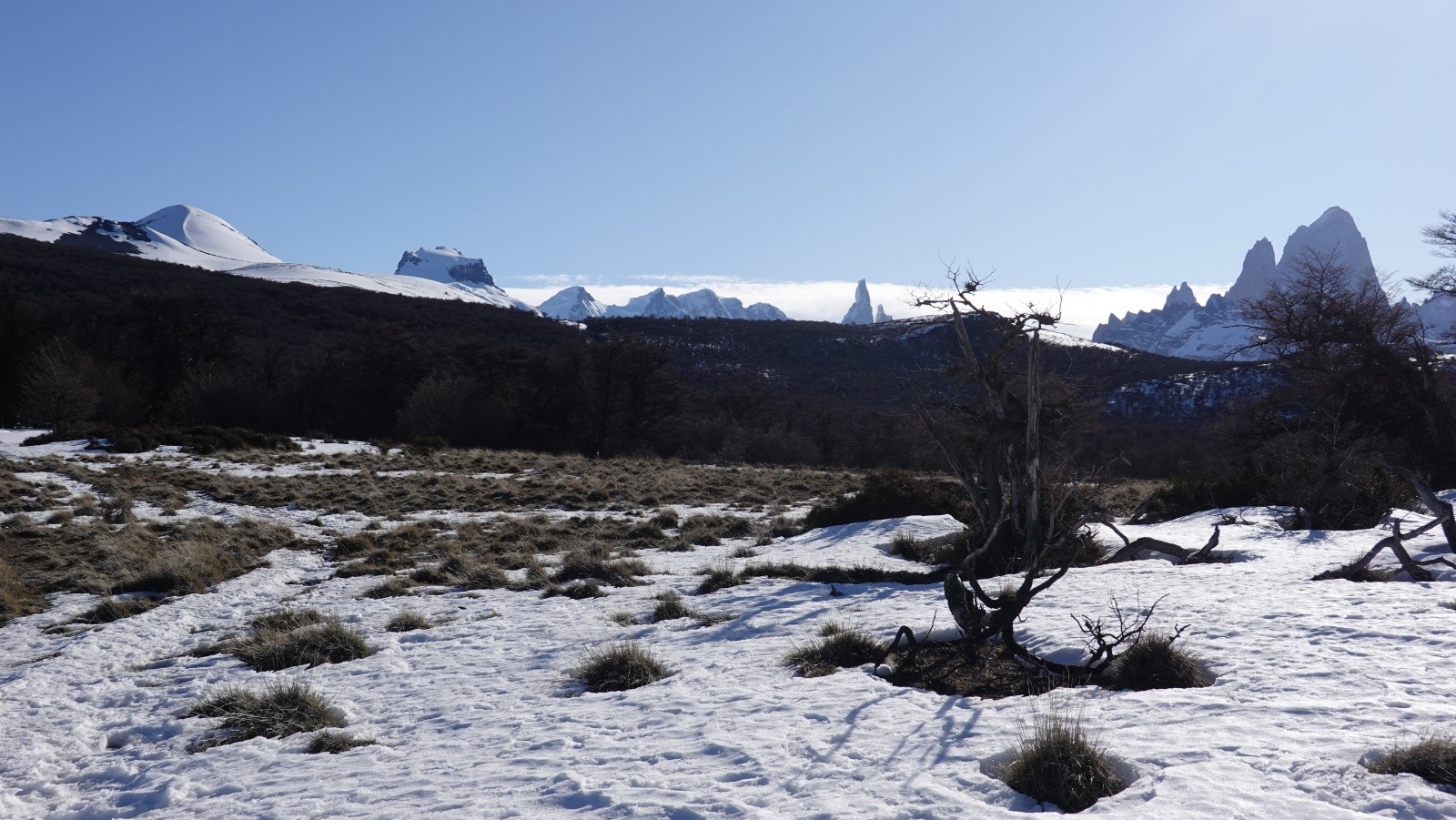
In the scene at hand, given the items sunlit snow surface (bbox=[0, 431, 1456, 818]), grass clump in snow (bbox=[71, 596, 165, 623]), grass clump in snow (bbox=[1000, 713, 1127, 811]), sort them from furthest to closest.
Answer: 1. grass clump in snow (bbox=[71, 596, 165, 623])
2. sunlit snow surface (bbox=[0, 431, 1456, 818])
3. grass clump in snow (bbox=[1000, 713, 1127, 811])

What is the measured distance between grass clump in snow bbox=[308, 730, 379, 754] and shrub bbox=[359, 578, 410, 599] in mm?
4926

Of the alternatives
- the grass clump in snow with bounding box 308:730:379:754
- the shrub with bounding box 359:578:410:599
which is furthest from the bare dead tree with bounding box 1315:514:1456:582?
the shrub with bounding box 359:578:410:599

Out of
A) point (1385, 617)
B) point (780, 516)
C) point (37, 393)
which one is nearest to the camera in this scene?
point (1385, 617)

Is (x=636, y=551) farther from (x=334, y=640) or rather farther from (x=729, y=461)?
(x=729, y=461)

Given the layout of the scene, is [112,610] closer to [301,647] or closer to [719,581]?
[301,647]

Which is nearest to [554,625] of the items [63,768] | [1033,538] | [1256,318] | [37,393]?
[63,768]

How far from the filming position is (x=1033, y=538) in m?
9.92

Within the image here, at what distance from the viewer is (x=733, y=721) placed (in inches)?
189

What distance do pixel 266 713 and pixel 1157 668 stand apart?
6180mm

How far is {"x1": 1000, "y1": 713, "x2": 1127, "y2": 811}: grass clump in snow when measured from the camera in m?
3.30

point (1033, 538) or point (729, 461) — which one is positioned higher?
point (1033, 538)

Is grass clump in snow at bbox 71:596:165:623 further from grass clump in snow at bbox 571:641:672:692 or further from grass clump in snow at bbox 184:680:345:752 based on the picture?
grass clump in snow at bbox 571:641:672:692

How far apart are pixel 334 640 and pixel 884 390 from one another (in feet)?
231

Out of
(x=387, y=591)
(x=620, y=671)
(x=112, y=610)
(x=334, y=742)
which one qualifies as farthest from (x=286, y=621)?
(x=620, y=671)
